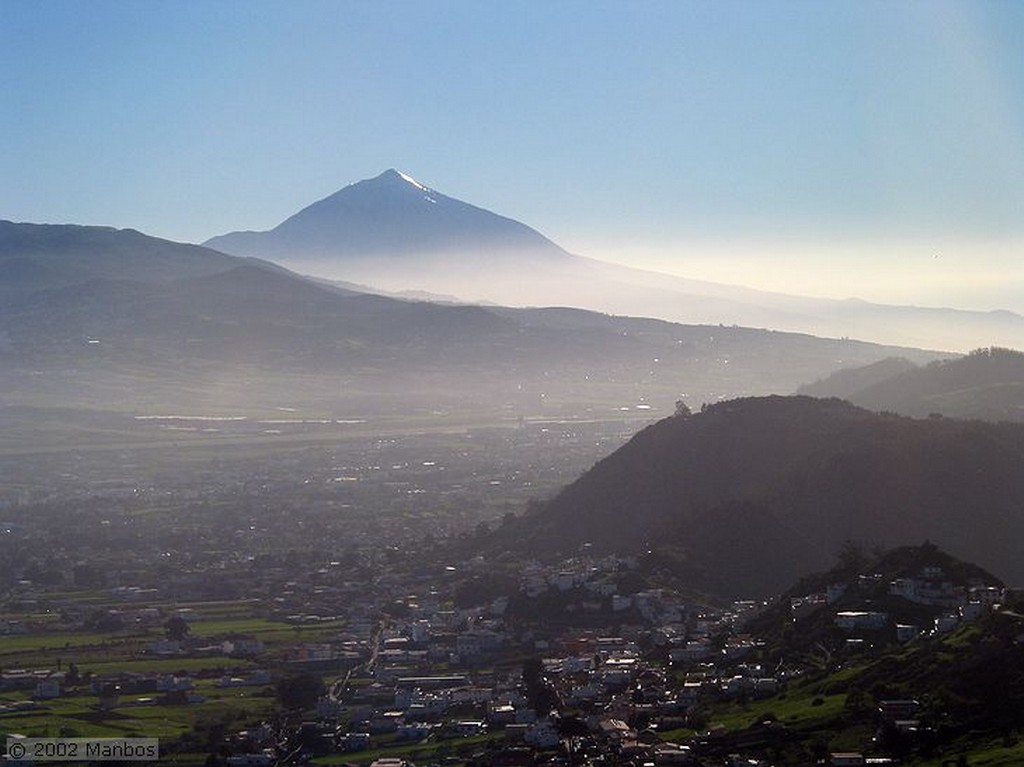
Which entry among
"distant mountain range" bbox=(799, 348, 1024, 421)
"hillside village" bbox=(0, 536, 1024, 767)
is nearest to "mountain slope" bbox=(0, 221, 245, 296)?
"distant mountain range" bbox=(799, 348, 1024, 421)

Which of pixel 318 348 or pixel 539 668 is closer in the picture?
pixel 539 668

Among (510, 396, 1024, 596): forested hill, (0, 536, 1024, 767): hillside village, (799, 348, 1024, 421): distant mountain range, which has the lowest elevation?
(0, 536, 1024, 767): hillside village

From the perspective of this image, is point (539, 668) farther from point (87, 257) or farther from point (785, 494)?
point (87, 257)

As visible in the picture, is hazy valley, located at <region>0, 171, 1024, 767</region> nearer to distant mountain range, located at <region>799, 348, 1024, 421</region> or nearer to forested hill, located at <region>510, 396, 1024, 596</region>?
forested hill, located at <region>510, 396, 1024, 596</region>

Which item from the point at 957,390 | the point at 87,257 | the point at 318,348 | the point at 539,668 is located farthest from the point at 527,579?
the point at 87,257

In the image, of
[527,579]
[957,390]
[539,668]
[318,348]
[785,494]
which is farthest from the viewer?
[318,348]

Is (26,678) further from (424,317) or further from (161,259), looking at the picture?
(161,259)

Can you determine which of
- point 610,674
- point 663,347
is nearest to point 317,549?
point 610,674
